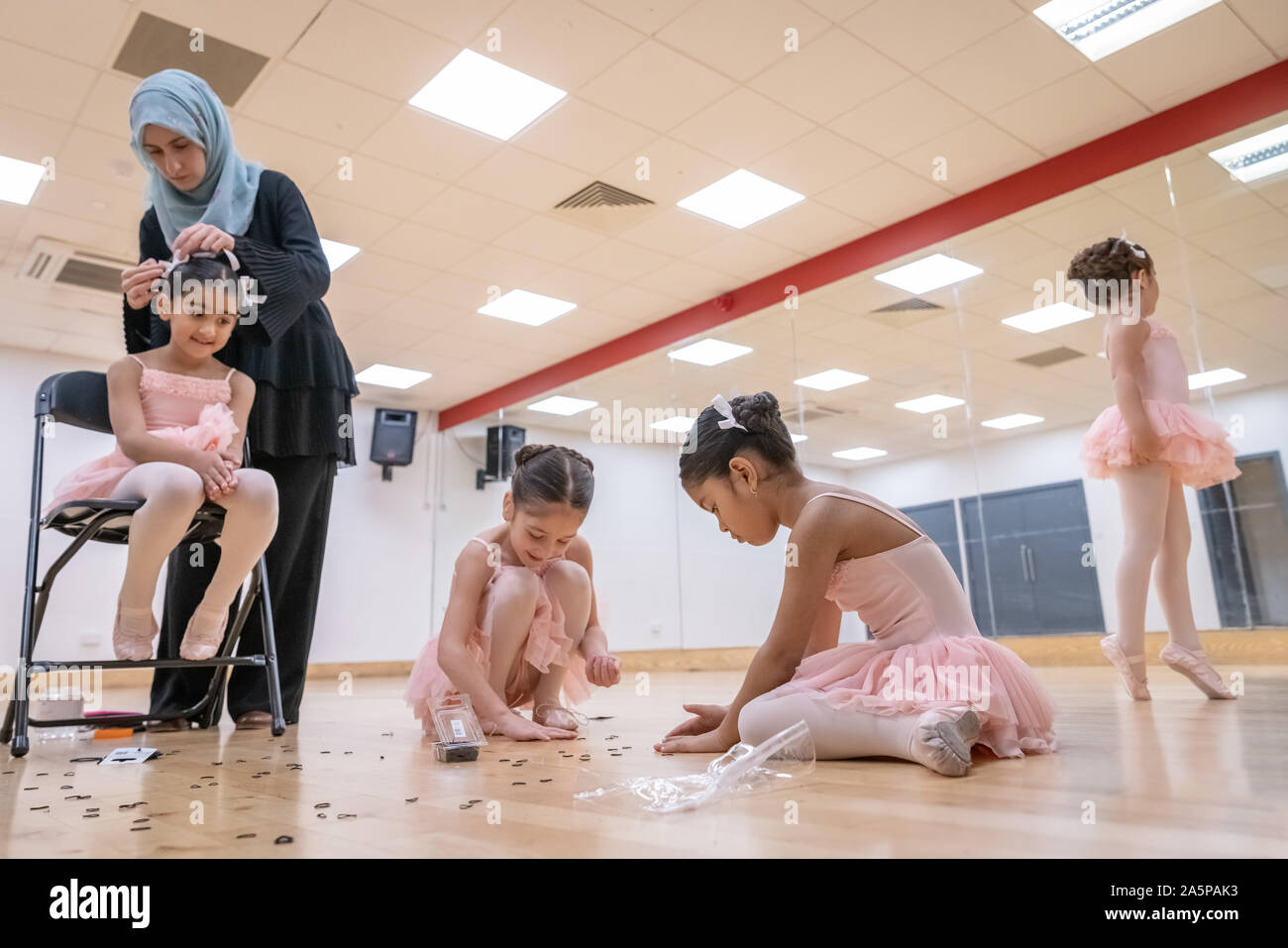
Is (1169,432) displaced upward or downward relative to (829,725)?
upward

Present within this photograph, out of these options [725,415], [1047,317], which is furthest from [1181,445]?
[1047,317]

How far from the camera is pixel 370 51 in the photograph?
3.59 m

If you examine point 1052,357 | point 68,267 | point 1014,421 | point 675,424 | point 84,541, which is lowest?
point 84,541

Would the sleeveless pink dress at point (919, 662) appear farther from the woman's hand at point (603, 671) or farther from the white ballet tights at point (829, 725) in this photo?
the woman's hand at point (603, 671)

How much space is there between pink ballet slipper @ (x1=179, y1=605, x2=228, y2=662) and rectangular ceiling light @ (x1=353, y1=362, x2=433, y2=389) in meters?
6.16

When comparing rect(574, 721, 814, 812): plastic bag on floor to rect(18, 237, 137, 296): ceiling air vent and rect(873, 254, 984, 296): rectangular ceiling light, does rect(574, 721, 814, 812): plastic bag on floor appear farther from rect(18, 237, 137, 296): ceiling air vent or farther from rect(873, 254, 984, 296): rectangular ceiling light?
rect(18, 237, 137, 296): ceiling air vent

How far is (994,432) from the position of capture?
26.6 feet

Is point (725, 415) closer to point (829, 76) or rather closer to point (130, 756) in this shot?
point (130, 756)

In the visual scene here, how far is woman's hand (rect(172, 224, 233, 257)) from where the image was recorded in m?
1.79

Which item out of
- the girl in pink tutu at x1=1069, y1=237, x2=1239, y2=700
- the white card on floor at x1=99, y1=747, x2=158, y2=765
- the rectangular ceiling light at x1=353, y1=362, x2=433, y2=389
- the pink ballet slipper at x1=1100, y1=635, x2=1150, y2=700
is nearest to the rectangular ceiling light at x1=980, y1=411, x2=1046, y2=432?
the rectangular ceiling light at x1=353, y1=362, x2=433, y2=389

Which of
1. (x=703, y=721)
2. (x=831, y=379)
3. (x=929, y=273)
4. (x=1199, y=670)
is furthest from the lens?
(x=831, y=379)

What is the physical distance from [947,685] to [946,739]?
0.20 meters

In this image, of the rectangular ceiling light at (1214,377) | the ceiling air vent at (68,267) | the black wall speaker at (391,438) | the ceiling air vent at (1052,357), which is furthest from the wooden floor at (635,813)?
the black wall speaker at (391,438)
